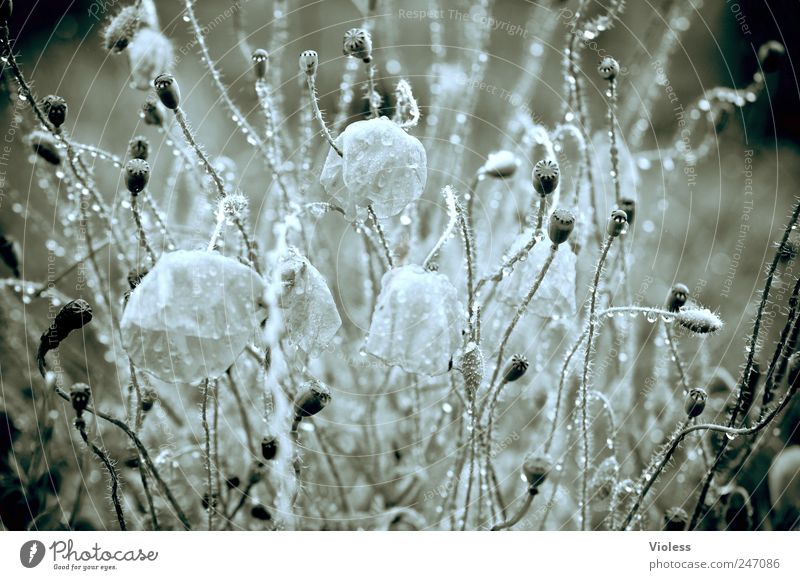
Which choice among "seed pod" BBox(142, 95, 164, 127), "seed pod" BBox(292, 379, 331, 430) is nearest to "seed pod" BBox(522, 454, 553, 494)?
"seed pod" BBox(292, 379, 331, 430)

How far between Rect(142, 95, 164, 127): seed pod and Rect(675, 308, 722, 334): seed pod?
479 mm

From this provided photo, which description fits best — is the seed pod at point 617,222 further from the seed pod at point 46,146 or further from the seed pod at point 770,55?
the seed pod at point 46,146

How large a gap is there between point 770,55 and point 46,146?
731 millimetres

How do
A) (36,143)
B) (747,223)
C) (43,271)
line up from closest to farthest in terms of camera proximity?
(36,143), (43,271), (747,223)

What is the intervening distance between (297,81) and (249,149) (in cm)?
10

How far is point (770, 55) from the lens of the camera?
73cm

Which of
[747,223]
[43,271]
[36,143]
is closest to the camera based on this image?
[36,143]

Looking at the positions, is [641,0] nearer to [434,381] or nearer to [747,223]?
[747,223]

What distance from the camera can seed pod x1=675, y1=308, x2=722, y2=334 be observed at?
48 cm

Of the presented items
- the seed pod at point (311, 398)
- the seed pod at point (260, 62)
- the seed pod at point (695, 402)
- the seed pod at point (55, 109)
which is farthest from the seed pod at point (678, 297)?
the seed pod at point (55, 109)
